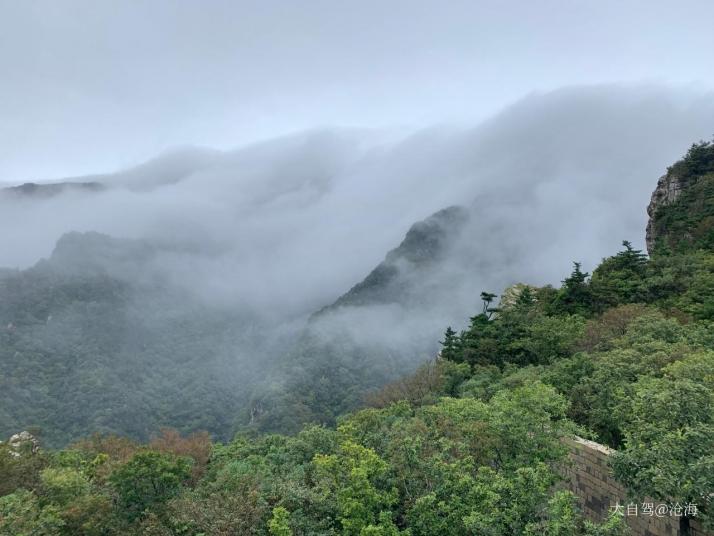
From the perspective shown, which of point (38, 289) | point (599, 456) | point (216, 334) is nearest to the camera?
point (599, 456)

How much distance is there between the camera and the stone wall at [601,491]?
12.2 metres

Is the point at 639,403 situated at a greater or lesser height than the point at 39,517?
greater

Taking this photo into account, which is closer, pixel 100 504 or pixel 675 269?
pixel 100 504

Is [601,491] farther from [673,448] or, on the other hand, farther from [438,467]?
[438,467]

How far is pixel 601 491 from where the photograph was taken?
45.8ft

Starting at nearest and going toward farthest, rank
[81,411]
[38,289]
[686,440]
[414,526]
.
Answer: [686,440] → [414,526] → [81,411] → [38,289]

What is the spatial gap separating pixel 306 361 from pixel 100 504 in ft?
241

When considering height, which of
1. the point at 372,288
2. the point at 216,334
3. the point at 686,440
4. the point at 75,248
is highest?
the point at 75,248

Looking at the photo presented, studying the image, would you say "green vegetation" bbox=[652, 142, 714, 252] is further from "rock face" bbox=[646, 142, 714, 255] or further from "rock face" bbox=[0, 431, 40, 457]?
"rock face" bbox=[0, 431, 40, 457]

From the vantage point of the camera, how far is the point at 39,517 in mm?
12672

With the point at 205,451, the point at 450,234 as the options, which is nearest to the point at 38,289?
the point at 450,234

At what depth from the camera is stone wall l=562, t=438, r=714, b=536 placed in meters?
12.2

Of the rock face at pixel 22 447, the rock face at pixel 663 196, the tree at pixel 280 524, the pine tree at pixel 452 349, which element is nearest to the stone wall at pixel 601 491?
the tree at pixel 280 524

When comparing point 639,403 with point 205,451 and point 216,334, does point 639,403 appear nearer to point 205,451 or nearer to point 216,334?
point 205,451
